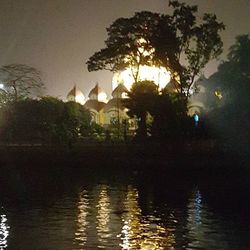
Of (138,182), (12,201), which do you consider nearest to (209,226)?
(12,201)

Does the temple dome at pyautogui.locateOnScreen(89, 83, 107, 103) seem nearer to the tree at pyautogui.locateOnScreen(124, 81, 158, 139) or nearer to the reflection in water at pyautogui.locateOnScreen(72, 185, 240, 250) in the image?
the tree at pyautogui.locateOnScreen(124, 81, 158, 139)

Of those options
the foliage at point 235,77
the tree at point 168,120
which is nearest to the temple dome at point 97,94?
the foliage at point 235,77

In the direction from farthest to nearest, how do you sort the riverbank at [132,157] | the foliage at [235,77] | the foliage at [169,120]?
the foliage at [235,77], the foliage at [169,120], the riverbank at [132,157]

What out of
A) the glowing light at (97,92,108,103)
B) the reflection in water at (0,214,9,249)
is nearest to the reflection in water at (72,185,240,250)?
the reflection in water at (0,214,9,249)

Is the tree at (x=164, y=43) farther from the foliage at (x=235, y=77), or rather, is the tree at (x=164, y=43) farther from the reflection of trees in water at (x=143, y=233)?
the reflection of trees in water at (x=143, y=233)

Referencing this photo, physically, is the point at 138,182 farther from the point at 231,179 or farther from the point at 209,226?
the point at 209,226

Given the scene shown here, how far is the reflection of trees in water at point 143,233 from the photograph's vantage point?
17.1 m

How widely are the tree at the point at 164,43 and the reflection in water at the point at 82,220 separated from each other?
65.7ft

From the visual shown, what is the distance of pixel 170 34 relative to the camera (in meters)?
45.6

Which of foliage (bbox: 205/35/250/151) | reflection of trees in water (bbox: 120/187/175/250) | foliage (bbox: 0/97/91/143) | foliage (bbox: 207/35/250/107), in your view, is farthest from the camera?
foliage (bbox: 0/97/91/143)

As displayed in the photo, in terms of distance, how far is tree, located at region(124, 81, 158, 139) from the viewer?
41344mm

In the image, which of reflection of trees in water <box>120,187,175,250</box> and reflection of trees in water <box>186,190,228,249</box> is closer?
reflection of trees in water <box>120,187,175,250</box>

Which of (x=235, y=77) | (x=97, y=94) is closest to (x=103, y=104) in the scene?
(x=97, y=94)

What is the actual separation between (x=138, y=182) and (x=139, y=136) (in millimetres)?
8389
